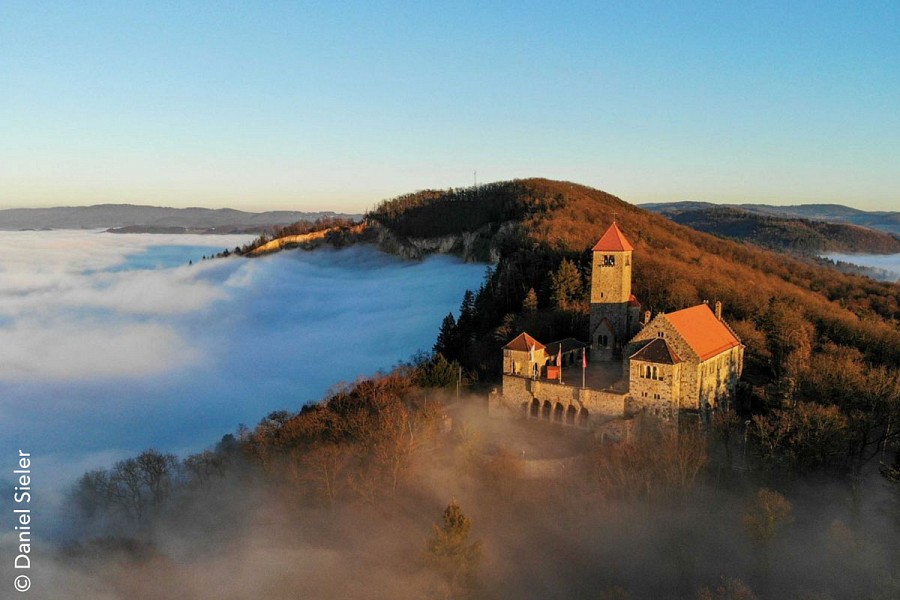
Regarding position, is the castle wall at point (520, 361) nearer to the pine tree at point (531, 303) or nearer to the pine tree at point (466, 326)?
the pine tree at point (466, 326)

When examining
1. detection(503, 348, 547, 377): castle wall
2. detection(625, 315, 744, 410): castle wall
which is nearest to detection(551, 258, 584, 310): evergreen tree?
detection(503, 348, 547, 377): castle wall

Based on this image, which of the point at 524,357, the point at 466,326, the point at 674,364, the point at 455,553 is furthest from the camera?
the point at 466,326

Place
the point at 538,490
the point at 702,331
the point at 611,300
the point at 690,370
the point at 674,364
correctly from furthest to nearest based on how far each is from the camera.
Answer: the point at 611,300 < the point at 702,331 < the point at 690,370 < the point at 674,364 < the point at 538,490

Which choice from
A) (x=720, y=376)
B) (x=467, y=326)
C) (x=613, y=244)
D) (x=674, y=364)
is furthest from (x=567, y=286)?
(x=674, y=364)

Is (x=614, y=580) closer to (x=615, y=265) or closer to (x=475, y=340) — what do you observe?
(x=615, y=265)

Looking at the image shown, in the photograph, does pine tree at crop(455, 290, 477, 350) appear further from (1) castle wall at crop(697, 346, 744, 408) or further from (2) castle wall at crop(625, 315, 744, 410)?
(1) castle wall at crop(697, 346, 744, 408)

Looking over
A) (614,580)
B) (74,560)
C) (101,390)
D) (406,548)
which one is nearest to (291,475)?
(406,548)

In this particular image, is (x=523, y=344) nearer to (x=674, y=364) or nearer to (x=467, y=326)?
(x=674, y=364)
